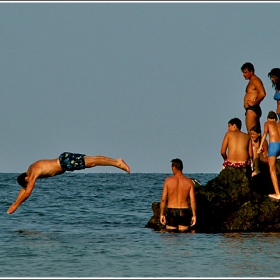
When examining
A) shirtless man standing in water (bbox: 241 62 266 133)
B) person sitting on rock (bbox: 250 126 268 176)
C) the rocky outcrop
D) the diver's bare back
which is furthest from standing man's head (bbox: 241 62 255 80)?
the diver's bare back

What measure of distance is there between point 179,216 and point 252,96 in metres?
3.58

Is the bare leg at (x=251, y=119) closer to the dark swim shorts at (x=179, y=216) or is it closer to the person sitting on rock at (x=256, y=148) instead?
the person sitting on rock at (x=256, y=148)

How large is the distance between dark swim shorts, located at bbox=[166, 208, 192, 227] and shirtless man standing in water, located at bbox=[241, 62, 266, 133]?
113 inches

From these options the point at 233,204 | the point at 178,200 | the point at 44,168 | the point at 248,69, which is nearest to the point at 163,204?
the point at 178,200

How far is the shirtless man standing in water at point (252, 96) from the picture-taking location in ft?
60.6

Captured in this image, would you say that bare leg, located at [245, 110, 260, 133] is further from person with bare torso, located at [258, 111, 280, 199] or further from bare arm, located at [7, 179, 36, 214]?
bare arm, located at [7, 179, 36, 214]

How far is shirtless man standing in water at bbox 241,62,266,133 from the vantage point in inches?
728

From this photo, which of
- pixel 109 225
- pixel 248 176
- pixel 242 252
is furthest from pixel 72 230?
pixel 242 252

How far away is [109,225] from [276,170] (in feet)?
17.9

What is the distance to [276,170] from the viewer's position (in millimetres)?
19016

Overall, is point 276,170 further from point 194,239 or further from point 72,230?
point 72,230

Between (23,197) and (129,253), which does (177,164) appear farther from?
(23,197)

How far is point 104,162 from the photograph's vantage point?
16.5m

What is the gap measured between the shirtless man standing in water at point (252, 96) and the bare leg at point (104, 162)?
161 inches
